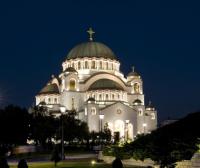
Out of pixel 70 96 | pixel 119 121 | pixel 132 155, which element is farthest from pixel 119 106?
pixel 132 155

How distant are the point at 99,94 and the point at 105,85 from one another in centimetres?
207

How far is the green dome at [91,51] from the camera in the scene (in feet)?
316

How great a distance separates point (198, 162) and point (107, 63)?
82983 mm

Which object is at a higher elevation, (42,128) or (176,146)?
(42,128)

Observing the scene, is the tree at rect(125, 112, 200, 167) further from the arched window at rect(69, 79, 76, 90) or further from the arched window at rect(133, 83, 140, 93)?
the arched window at rect(133, 83, 140, 93)

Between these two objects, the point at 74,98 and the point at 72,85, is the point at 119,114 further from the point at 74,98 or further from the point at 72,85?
the point at 72,85

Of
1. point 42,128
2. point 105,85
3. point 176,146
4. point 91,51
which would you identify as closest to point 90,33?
point 91,51

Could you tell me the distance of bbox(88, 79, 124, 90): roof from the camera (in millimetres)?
88000

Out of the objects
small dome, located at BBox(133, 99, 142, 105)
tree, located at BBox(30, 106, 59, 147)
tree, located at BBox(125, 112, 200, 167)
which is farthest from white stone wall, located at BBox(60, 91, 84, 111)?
tree, located at BBox(125, 112, 200, 167)

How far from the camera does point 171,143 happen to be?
1994 cm

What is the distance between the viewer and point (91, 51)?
9681 centimetres

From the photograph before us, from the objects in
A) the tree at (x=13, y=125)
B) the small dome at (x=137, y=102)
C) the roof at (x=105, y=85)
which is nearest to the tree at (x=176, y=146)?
the tree at (x=13, y=125)

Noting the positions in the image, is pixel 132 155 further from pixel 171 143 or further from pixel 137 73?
pixel 137 73

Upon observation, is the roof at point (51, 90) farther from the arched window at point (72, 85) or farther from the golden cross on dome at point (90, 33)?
the golden cross on dome at point (90, 33)
